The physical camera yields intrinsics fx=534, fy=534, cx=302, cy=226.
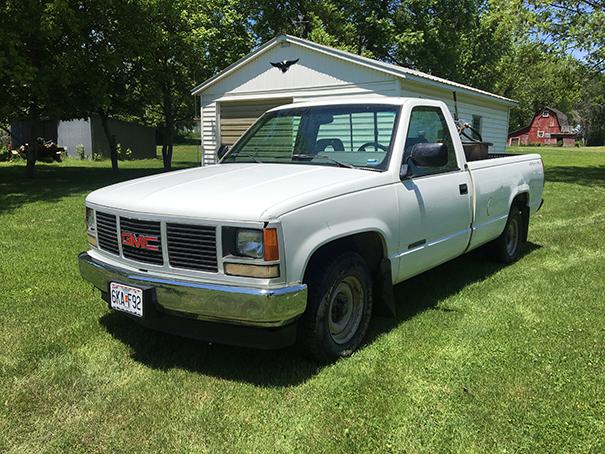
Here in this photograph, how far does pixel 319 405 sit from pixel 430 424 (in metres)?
0.64

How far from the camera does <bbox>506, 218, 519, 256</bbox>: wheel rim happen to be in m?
6.32

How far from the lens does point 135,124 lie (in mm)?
32938

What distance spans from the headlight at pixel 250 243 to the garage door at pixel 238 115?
13272mm

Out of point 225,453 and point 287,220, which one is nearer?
point 225,453

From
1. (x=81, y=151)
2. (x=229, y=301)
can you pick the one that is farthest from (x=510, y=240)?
(x=81, y=151)

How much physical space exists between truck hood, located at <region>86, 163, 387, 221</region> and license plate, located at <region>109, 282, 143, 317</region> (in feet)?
1.66

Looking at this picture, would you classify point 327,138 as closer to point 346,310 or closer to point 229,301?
point 346,310

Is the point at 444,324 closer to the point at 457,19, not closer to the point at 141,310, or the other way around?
the point at 141,310

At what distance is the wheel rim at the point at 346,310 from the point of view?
3705 mm

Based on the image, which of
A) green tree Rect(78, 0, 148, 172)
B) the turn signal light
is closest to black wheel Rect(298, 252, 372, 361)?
the turn signal light

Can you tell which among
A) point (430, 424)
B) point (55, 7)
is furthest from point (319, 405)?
point (55, 7)

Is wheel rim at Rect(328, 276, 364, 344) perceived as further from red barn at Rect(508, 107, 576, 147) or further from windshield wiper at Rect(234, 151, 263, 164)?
red barn at Rect(508, 107, 576, 147)

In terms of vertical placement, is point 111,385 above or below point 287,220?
below

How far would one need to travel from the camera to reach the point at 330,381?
3.41 m
